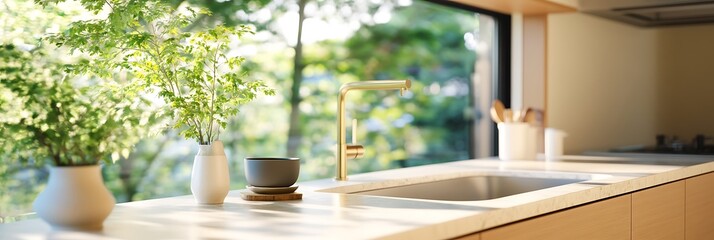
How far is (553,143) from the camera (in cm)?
361

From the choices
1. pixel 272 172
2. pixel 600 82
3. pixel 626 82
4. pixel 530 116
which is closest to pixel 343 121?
pixel 272 172

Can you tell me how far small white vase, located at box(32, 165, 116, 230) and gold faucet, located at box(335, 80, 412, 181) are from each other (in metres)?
1.09

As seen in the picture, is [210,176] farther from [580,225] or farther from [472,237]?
[580,225]

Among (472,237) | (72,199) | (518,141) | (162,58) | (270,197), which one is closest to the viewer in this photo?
(72,199)

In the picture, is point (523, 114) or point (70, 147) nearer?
point (70, 147)

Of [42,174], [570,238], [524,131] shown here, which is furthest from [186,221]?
[524,131]

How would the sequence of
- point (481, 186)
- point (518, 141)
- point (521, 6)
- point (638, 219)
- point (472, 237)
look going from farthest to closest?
1. point (521, 6)
2. point (518, 141)
3. point (481, 186)
4. point (638, 219)
5. point (472, 237)

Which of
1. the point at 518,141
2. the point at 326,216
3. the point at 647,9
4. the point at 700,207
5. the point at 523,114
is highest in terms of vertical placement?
the point at 647,9

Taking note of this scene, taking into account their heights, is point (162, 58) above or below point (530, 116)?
above

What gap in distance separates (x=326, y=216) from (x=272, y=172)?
0.43 metres

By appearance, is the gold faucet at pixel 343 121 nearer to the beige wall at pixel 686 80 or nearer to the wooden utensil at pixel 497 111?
the wooden utensil at pixel 497 111

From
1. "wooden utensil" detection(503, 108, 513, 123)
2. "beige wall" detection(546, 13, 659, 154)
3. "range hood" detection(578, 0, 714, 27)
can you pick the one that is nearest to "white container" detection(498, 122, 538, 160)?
"wooden utensil" detection(503, 108, 513, 123)

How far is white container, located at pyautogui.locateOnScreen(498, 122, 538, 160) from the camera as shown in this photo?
354 cm

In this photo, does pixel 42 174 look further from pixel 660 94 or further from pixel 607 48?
pixel 660 94
